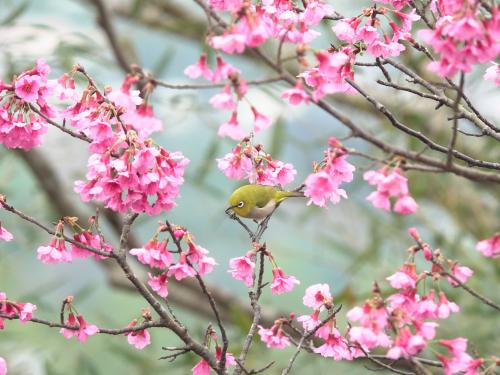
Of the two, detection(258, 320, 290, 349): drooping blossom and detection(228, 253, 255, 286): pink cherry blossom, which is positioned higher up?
detection(228, 253, 255, 286): pink cherry blossom

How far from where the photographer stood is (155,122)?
822mm

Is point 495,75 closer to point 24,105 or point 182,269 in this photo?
point 182,269

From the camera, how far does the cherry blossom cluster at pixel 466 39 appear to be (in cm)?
74

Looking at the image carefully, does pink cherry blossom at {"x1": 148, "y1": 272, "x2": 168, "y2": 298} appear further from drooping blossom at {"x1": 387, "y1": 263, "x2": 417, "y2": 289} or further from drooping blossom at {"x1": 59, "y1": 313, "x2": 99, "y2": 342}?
drooping blossom at {"x1": 387, "y1": 263, "x2": 417, "y2": 289}

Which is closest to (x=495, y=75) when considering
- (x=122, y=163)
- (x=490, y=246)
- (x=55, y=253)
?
(x=490, y=246)

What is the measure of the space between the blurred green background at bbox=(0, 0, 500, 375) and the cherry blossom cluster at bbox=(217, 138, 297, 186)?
1.11 meters

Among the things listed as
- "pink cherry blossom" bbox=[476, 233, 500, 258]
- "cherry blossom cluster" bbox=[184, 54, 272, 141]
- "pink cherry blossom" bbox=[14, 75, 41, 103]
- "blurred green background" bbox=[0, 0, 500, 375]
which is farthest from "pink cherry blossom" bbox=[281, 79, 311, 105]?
"blurred green background" bbox=[0, 0, 500, 375]

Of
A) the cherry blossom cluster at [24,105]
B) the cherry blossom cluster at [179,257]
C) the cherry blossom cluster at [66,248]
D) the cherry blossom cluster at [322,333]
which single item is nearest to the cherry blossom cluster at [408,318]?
the cherry blossom cluster at [322,333]

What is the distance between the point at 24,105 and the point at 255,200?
0.32m

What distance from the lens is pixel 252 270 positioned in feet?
3.34

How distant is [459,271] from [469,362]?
0.35 feet

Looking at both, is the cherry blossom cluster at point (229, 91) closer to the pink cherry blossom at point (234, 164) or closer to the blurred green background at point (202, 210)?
the pink cherry blossom at point (234, 164)

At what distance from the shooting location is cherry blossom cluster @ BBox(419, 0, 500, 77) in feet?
2.41

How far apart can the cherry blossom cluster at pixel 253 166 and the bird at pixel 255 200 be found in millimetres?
12
